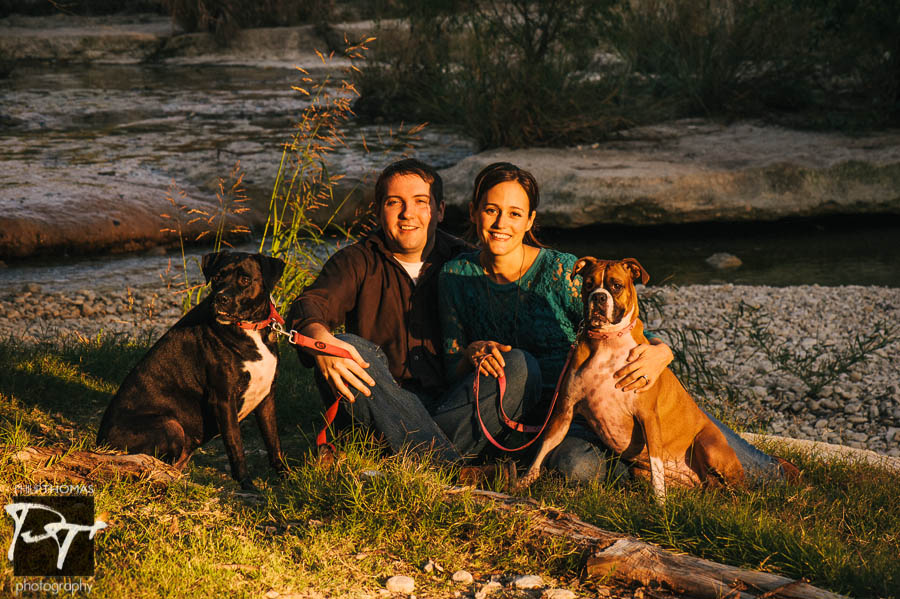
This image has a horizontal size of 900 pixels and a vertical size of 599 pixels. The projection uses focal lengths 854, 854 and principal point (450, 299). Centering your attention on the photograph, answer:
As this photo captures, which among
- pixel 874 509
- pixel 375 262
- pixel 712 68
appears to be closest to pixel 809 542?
pixel 874 509

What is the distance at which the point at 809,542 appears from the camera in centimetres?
297

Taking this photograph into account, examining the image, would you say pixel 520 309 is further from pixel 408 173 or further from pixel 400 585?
pixel 400 585

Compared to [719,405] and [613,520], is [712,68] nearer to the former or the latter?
[719,405]

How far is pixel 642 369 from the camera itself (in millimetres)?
3418

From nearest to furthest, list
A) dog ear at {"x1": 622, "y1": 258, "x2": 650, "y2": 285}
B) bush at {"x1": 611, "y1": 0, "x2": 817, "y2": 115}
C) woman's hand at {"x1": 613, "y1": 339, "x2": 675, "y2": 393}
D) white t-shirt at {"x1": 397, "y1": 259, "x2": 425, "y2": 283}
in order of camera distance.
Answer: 1. woman's hand at {"x1": 613, "y1": 339, "x2": 675, "y2": 393}
2. dog ear at {"x1": 622, "y1": 258, "x2": 650, "y2": 285}
3. white t-shirt at {"x1": 397, "y1": 259, "x2": 425, "y2": 283}
4. bush at {"x1": 611, "y1": 0, "x2": 817, "y2": 115}

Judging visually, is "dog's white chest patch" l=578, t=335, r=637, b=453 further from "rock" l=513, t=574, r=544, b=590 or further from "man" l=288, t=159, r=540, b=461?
"rock" l=513, t=574, r=544, b=590

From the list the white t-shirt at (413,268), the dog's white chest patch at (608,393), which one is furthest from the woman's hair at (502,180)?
the dog's white chest patch at (608,393)

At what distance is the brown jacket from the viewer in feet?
13.8

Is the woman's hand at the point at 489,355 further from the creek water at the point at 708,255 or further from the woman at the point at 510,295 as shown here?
the creek water at the point at 708,255

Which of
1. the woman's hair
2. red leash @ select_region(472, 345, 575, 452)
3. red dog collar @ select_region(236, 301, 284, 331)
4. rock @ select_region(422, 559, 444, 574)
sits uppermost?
the woman's hair

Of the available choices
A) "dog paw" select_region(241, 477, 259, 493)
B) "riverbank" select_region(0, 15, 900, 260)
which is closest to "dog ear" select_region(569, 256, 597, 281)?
"dog paw" select_region(241, 477, 259, 493)

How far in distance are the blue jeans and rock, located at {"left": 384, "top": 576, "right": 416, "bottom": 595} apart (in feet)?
3.09

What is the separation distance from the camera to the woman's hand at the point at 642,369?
342 centimetres

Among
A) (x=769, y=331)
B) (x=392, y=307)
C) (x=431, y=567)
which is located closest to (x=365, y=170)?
(x=769, y=331)
